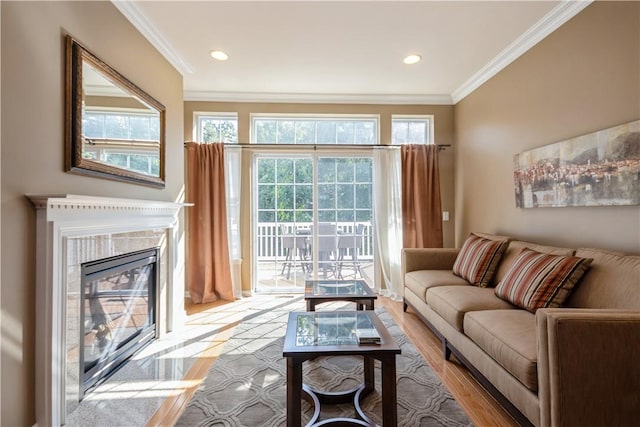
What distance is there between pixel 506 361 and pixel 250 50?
3.17 m

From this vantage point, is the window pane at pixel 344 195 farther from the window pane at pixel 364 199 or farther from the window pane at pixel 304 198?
the window pane at pixel 304 198

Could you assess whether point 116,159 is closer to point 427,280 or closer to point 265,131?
point 265,131

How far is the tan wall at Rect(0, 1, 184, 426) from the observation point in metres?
1.43

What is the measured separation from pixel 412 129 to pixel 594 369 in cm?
356

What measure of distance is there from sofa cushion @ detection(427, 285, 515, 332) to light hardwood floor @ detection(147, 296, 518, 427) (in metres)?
0.33

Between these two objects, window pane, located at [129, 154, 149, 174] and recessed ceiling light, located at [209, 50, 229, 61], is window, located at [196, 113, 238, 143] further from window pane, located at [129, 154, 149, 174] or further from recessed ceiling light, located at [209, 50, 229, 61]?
window pane, located at [129, 154, 149, 174]

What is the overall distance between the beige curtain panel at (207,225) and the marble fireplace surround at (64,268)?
5.15 ft

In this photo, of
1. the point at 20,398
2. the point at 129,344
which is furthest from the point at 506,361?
the point at 129,344

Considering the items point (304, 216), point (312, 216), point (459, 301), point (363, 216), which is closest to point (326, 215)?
point (312, 216)

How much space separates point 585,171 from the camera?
224 cm

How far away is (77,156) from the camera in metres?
1.83

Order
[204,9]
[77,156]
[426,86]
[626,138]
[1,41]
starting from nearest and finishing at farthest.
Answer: [1,41] < [77,156] < [626,138] < [204,9] < [426,86]

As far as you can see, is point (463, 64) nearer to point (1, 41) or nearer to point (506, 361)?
point (506, 361)

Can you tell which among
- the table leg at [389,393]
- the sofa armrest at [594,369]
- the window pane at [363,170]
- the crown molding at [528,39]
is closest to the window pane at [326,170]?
the window pane at [363,170]
